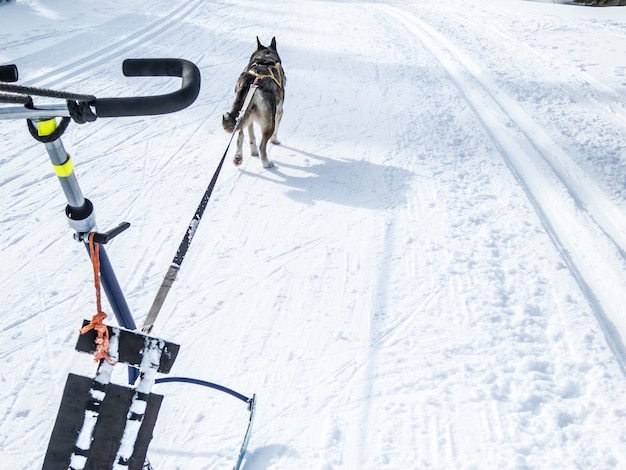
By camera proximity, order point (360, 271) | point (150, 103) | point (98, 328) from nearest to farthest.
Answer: point (150, 103), point (98, 328), point (360, 271)

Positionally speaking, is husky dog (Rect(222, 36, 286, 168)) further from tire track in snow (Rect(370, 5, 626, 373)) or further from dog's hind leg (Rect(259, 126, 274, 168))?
tire track in snow (Rect(370, 5, 626, 373))

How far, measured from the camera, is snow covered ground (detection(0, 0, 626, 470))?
2510 millimetres

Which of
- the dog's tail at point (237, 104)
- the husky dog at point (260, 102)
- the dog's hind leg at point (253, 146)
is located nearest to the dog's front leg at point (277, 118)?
the husky dog at point (260, 102)

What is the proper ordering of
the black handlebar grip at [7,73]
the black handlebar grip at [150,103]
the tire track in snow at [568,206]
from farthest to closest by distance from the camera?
the tire track in snow at [568,206] < the black handlebar grip at [7,73] < the black handlebar grip at [150,103]

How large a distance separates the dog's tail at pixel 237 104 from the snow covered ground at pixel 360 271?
26.9 inches

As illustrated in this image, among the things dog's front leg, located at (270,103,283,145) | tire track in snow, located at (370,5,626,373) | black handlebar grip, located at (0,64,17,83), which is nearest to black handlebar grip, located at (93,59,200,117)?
black handlebar grip, located at (0,64,17,83)

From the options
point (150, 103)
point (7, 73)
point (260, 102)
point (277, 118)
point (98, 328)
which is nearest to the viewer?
point (150, 103)

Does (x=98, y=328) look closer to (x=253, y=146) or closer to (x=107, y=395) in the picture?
(x=107, y=395)

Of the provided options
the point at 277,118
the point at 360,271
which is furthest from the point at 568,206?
the point at 277,118

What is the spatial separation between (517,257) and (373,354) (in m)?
1.63

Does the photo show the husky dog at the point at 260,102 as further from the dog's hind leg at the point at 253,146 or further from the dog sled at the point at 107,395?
the dog sled at the point at 107,395

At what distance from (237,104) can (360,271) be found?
2.20m

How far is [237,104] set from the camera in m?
4.62

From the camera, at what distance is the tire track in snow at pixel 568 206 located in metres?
3.37
